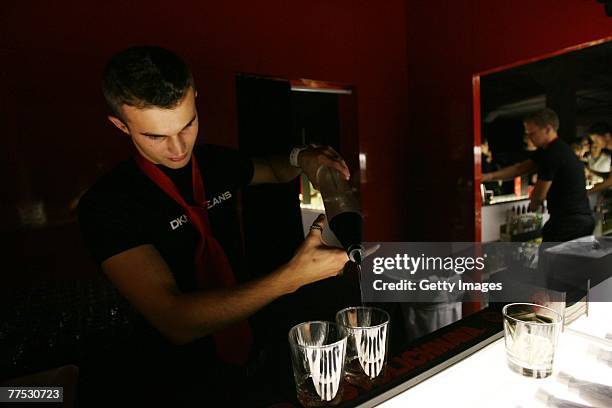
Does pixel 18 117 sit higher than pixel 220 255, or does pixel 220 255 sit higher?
pixel 18 117

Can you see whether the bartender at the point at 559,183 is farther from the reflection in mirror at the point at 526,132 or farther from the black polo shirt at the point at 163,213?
the black polo shirt at the point at 163,213

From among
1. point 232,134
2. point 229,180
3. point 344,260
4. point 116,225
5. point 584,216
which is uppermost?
point 232,134

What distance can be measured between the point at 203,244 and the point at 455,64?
2.53 m

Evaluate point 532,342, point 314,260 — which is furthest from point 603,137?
point 314,260

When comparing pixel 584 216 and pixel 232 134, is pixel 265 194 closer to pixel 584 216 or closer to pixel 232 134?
pixel 232 134

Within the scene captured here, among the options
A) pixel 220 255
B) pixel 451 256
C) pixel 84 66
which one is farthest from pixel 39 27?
pixel 451 256

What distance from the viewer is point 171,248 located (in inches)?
58.3

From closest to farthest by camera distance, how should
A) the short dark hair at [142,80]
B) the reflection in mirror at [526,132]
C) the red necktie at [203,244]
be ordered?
1. the short dark hair at [142,80]
2. the red necktie at [203,244]
3. the reflection in mirror at [526,132]

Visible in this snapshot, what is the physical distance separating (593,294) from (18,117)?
2325mm

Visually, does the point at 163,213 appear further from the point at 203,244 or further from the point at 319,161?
the point at 319,161

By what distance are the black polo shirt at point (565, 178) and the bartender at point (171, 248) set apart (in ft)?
7.31

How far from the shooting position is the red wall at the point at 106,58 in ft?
5.54

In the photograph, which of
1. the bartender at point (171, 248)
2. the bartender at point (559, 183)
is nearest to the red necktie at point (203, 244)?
the bartender at point (171, 248)

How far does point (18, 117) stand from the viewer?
168 cm
